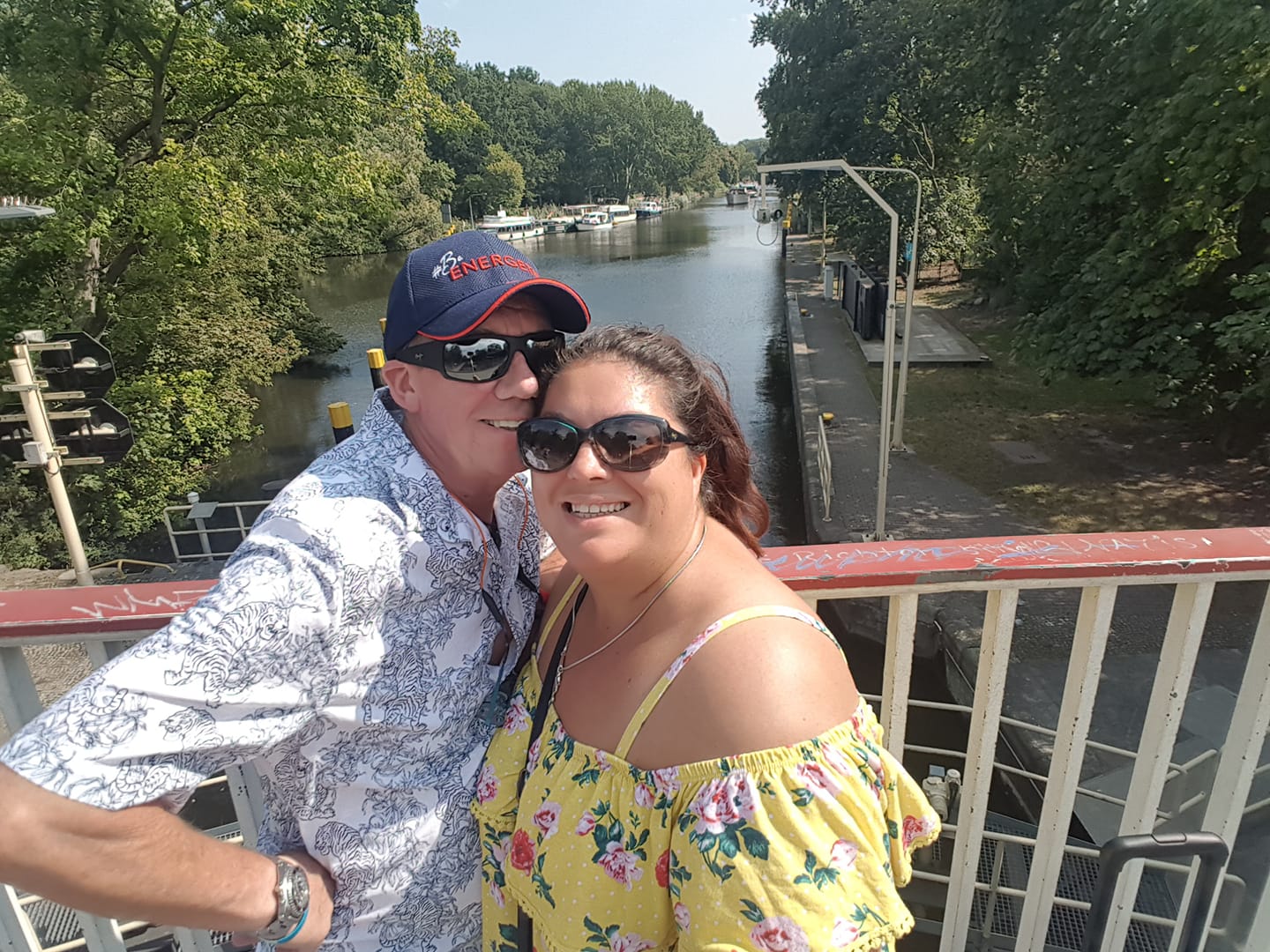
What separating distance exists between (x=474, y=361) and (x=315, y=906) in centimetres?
94

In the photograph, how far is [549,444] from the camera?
1.25m

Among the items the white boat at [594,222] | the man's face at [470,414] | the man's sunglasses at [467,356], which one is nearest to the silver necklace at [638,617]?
the man's face at [470,414]

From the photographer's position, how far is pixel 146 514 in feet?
42.7

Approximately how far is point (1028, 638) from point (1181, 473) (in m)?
4.40

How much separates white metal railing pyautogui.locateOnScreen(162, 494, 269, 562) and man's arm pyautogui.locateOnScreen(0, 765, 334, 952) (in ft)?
35.6

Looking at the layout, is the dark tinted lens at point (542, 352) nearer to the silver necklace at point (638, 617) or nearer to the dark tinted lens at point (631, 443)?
the dark tinted lens at point (631, 443)

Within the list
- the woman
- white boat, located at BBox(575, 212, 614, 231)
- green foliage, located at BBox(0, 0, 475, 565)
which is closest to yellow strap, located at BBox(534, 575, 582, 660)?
the woman

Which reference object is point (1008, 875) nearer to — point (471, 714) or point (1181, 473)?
point (471, 714)

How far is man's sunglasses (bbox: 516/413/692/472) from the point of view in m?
1.23

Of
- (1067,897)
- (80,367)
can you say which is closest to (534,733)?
(1067,897)

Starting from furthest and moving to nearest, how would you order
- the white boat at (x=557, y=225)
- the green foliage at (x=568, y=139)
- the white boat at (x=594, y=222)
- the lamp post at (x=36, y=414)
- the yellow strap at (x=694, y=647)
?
the green foliage at (x=568, y=139) < the white boat at (x=594, y=222) < the white boat at (x=557, y=225) < the lamp post at (x=36, y=414) < the yellow strap at (x=694, y=647)

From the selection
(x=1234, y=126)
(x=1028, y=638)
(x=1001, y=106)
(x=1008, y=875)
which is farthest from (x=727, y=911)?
(x=1001, y=106)

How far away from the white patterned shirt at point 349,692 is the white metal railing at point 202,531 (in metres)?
10.8

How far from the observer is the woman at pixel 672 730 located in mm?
949
